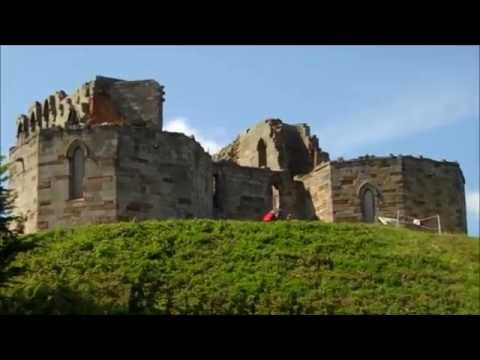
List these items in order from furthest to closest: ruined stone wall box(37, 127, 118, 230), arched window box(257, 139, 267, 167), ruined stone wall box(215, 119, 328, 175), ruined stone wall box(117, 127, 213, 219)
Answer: arched window box(257, 139, 267, 167), ruined stone wall box(215, 119, 328, 175), ruined stone wall box(117, 127, 213, 219), ruined stone wall box(37, 127, 118, 230)

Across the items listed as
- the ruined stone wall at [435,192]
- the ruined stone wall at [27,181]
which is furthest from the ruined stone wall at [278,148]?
the ruined stone wall at [27,181]

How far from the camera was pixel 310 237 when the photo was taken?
28469 millimetres

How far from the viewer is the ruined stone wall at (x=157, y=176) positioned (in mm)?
34688

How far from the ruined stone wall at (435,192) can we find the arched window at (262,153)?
7578mm

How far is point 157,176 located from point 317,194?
358 inches

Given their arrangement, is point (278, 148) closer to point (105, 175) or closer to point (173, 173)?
point (173, 173)

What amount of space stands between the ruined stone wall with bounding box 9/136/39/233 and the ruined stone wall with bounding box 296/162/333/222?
1208cm

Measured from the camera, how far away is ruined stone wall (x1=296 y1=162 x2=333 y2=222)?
41156 millimetres

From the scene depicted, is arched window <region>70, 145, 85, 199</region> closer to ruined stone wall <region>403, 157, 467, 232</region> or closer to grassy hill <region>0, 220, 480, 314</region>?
grassy hill <region>0, 220, 480, 314</region>

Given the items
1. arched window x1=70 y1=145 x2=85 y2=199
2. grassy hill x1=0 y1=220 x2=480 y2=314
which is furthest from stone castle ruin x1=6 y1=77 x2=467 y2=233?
grassy hill x1=0 y1=220 x2=480 y2=314

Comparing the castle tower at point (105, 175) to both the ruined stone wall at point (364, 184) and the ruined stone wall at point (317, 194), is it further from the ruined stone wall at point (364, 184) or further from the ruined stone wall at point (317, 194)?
the ruined stone wall at point (364, 184)

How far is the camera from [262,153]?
46500 millimetres
